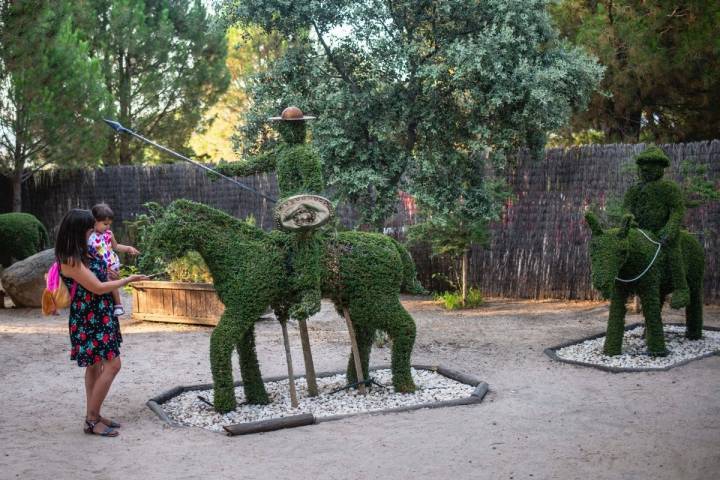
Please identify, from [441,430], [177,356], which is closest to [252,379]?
[441,430]

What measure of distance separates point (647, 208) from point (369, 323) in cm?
405

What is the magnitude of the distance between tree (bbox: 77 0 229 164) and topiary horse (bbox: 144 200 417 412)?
16.5 meters

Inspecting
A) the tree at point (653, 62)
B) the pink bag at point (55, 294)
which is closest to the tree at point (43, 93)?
the tree at point (653, 62)

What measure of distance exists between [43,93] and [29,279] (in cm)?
576

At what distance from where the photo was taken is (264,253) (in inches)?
261

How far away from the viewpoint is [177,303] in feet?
37.8

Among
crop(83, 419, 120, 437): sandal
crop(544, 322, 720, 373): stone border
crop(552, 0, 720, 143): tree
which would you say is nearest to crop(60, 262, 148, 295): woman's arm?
crop(83, 419, 120, 437): sandal

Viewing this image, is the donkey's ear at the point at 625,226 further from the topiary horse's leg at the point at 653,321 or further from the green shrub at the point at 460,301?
the green shrub at the point at 460,301

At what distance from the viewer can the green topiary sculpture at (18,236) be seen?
46.7ft

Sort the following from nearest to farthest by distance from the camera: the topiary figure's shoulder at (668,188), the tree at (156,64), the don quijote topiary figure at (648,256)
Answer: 1. the don quijote topiary figure at (648,256)
2. the topiary figure's shoulder at (668,188)
3. the tree at (156,64)

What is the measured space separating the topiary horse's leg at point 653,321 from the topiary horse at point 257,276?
309cm

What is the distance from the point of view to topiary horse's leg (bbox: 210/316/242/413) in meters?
6.50

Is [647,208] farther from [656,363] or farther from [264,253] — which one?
[264,253]

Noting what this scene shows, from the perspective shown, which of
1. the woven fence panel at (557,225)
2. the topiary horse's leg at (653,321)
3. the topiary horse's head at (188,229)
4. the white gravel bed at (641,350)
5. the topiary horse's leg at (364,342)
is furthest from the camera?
the woven fence panel at (557,225)
